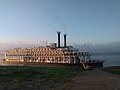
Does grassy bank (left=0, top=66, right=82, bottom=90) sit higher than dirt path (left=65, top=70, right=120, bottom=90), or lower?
lower

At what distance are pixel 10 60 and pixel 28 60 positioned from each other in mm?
11872

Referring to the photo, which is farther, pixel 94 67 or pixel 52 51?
A: pixel 52 51

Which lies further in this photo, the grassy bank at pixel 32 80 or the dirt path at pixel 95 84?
the grassy bank at pixel 32 80

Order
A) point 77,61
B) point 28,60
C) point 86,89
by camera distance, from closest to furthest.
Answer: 1. point 86,89
2. point 77,61
3. point 28,60

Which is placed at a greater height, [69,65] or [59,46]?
[59,46]

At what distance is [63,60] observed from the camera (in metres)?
102

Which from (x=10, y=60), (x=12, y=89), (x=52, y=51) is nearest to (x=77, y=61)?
(x=52, y=51)

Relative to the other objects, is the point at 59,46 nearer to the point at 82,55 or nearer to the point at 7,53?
the point at 82,55

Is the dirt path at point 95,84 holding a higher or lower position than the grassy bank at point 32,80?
higher

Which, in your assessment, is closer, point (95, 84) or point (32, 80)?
point (95, 84)

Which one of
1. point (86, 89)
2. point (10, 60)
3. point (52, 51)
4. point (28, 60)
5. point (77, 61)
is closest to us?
point (86, 89)

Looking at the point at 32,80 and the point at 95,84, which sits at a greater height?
the point at 95,84

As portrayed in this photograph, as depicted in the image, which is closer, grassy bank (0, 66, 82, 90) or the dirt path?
the dirt path

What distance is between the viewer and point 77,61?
323ft
